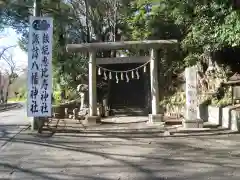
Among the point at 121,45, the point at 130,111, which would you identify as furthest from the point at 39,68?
the point at 130,111

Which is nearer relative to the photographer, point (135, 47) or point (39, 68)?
point (39, 68)

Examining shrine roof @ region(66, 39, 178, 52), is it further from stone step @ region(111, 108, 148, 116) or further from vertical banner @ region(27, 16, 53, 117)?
stone step @ region(111, 108, 148, 116)

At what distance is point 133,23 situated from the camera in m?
20.4

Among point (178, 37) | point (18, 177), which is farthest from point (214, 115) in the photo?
point (18, 177)

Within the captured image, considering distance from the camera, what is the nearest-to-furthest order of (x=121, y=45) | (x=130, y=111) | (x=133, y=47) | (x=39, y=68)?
1. (x=39, y=68)
2. (x=121, y=45)
3. (x=133, y=47)
4. (x=130, y=111)

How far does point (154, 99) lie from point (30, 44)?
603 centimetres

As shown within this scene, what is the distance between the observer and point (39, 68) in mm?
11367

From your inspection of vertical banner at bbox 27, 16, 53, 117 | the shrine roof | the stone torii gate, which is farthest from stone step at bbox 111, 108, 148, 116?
vertical banner at bbox 27, 16, 53, 117

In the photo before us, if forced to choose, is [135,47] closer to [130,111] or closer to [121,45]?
[121,45]

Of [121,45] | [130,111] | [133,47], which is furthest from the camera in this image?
[130,111]

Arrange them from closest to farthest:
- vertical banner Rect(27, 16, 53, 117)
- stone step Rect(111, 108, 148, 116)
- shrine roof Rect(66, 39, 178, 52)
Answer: vertical banner Rect(27, 16, 53, 117) < shrine roof Rect(66, 39, 178, 52) < stone step Rect(111, 108, 148, 116)

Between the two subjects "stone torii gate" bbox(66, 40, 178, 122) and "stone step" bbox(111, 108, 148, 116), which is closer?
"stone torii gate" bbox(66, 40, 178, 122)

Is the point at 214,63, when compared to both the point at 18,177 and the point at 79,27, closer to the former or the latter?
the point at 79,27

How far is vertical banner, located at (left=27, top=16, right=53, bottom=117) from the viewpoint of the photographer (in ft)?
36.9
